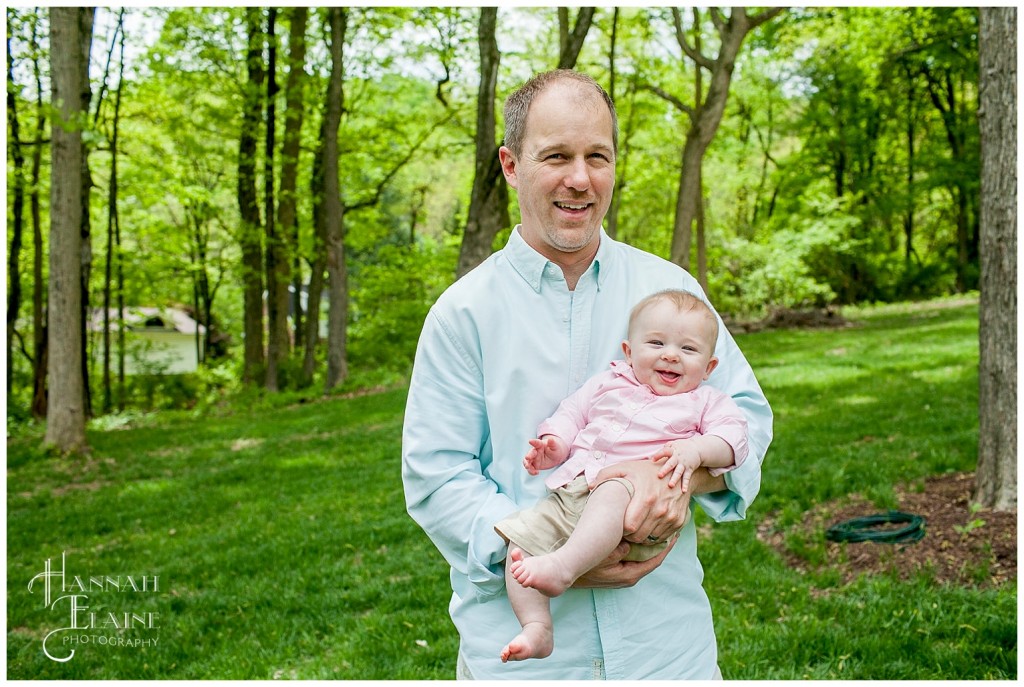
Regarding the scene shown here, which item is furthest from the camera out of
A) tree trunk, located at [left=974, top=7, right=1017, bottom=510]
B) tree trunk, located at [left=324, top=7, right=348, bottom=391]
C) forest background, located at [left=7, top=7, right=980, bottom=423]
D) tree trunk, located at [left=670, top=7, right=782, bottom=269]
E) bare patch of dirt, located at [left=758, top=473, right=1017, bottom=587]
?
forest background, located at [left=7, top=7, right=980, bottom=423]

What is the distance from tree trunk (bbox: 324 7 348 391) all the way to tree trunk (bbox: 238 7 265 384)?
1.36 metres

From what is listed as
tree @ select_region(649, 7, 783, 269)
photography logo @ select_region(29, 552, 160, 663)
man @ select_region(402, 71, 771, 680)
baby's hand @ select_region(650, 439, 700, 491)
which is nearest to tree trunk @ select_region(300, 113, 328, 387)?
tree @ select_region(649, 7, 783, 269)

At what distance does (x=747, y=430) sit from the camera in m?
2.04

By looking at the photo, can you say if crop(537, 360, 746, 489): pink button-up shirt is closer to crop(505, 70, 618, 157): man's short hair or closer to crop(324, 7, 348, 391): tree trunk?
crop(505, 70, 618, 157): man's short hair

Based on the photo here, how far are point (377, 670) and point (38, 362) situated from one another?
1473 centimetres

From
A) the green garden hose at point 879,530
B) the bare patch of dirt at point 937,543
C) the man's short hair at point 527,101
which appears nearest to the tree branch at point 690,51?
the bare patch of dirt at point 937,543

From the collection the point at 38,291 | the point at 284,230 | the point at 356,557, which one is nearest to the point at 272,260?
the point at 284,230

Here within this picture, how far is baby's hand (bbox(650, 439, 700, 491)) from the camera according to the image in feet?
6.31

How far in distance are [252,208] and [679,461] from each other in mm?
17344

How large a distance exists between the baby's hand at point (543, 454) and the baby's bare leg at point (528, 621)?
191 mm

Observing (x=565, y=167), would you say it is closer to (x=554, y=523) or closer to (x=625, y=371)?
(x=625, y=371)

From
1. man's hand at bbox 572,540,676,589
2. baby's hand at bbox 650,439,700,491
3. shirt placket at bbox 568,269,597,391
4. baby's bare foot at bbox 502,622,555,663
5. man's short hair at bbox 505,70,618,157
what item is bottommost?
baby's bare foot at bbox 502,622,555,663

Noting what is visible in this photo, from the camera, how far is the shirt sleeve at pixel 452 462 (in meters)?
1.97

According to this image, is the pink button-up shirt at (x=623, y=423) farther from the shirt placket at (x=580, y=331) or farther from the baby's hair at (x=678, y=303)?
the baby's hair at (x=678, y=303)
